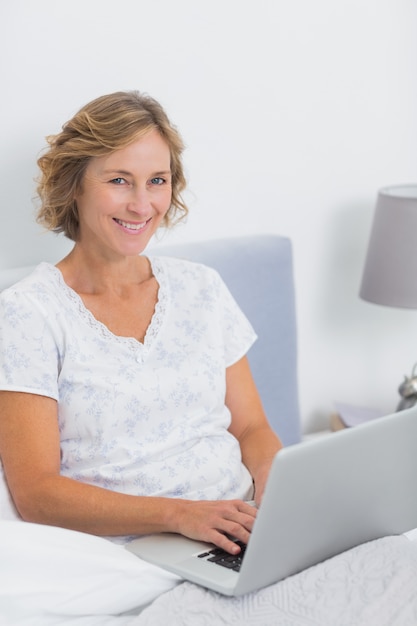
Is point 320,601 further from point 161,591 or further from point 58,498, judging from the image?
point 58,498

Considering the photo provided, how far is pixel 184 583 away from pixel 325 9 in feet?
5.31

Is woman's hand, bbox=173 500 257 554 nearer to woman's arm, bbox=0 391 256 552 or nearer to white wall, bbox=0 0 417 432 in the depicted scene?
woman's arm, bbox=0 391 256 552

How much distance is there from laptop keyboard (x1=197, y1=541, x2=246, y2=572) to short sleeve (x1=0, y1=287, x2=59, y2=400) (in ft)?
1.25

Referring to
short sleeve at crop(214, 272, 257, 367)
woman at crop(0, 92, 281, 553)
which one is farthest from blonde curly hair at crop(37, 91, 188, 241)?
short sleeve at crop(214, 272, 257, 367)

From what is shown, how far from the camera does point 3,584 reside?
1403mm

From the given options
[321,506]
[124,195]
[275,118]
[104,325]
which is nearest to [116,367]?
[104,325]

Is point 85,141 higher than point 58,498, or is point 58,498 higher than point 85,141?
point 85,141

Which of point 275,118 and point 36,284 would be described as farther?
point 275,118

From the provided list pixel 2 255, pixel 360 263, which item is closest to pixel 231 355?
pixel 2 255

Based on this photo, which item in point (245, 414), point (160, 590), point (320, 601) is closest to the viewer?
point (320, 601)

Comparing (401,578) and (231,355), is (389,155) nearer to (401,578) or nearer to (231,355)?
(231,355)

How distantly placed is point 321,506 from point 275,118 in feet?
4.30

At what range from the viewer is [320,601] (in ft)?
4.56

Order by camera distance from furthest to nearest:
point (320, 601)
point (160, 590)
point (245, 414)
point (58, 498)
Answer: point (245, 414)
point (58, 498)
point (160, 590)
point (320, 601)
